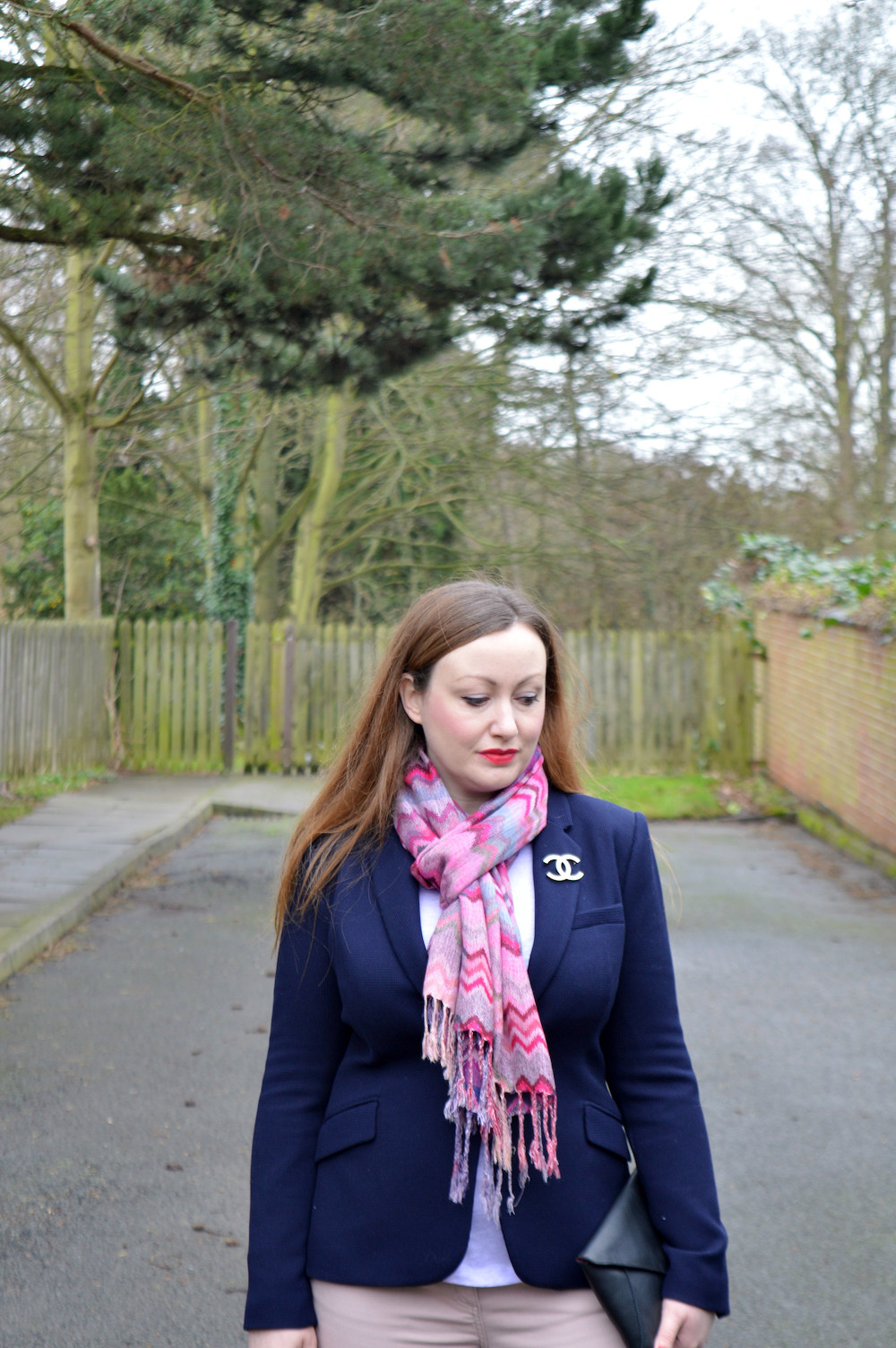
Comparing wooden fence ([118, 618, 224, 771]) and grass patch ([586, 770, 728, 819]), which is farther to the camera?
wooden fence ([118, 618, 224, 771])

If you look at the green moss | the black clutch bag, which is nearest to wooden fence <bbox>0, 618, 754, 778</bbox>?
the green moss

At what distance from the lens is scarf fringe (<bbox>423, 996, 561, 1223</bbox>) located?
191 centimetres

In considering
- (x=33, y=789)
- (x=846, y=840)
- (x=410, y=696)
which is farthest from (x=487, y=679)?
(x=33, y=789)

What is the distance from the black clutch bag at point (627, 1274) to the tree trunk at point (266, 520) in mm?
18275

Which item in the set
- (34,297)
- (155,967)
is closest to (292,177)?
(155,967)

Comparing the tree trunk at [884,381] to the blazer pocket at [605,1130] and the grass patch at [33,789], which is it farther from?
the blazer pocket at [605,1130]

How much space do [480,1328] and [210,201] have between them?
23.3 feet

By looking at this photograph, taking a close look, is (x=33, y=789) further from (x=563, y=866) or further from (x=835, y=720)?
(x=563, y=866)

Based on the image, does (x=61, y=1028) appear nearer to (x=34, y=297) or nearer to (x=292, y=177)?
(x=292, y=177)

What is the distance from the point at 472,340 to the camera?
1797cm

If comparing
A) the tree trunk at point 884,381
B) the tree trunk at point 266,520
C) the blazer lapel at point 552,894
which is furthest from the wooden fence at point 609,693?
the blazer lapel at point 552,894

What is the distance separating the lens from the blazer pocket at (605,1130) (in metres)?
1.99

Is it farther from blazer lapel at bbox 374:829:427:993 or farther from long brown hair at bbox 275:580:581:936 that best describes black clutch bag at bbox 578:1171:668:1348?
long brown hair at bbox 275:580:581:936

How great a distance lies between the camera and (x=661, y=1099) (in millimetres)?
2027
